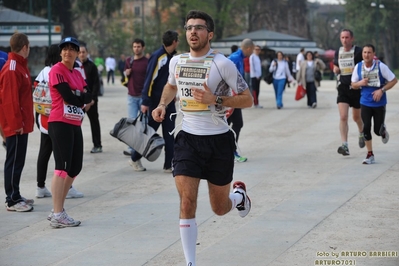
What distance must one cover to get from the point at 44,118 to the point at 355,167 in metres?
4.59

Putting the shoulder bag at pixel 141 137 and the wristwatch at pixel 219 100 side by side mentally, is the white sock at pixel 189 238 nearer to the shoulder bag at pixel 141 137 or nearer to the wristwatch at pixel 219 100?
the wristwatch at pixel 219 100

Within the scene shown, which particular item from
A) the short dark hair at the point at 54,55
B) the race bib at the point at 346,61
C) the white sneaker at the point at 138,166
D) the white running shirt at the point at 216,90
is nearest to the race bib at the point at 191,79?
the white running shirt at the point at 216,90

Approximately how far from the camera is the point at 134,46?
43.0ft

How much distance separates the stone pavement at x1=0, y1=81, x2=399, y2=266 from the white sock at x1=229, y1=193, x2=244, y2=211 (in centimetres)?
41

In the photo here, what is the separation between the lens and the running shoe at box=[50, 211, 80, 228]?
8.00 meters

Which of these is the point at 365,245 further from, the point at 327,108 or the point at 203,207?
the point at 327,108

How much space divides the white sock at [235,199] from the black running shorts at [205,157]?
394 mm

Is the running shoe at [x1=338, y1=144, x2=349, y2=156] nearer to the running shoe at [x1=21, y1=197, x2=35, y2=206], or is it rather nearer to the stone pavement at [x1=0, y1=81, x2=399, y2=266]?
the stone pavement at [x1=0, y1=81, x2=399, y2=266]

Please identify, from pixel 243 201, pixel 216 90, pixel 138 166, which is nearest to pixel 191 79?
pixel 216 90

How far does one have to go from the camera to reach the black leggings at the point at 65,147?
8.02m

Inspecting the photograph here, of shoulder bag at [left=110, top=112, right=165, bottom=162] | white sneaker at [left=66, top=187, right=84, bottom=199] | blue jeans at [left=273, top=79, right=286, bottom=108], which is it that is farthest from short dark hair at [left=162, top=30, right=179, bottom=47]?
blue jeans at [left=273, top=79, right=286, bottom=108]

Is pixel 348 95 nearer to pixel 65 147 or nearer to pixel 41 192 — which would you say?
pixel 41 192

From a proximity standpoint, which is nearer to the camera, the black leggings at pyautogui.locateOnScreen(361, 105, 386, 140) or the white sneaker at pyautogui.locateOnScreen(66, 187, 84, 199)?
the white sneaker at pyautogui.locateOnScreen(66, 187, 84, 199)

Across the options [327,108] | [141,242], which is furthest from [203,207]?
[327,108]
